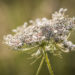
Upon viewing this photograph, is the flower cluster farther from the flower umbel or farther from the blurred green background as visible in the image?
the blurred green background

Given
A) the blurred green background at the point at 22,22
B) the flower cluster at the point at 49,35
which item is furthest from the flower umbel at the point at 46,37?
the blurred green background at the point at 22,22

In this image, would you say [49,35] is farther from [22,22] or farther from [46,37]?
[22,22]

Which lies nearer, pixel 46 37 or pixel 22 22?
pixel 46 37

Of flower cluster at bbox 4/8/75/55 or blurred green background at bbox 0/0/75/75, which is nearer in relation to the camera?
flower cluster at bbox 4/8/75/55

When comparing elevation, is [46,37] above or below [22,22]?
below

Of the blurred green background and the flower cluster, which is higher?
the blurred green background

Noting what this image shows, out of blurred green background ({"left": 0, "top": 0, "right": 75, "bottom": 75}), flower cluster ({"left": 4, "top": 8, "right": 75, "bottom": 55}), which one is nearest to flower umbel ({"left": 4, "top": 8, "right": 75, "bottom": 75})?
flower cluster ({"left": 4, "top": 8, "right": 75, "bottom": 55})

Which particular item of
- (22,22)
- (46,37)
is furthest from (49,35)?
(22,22)
